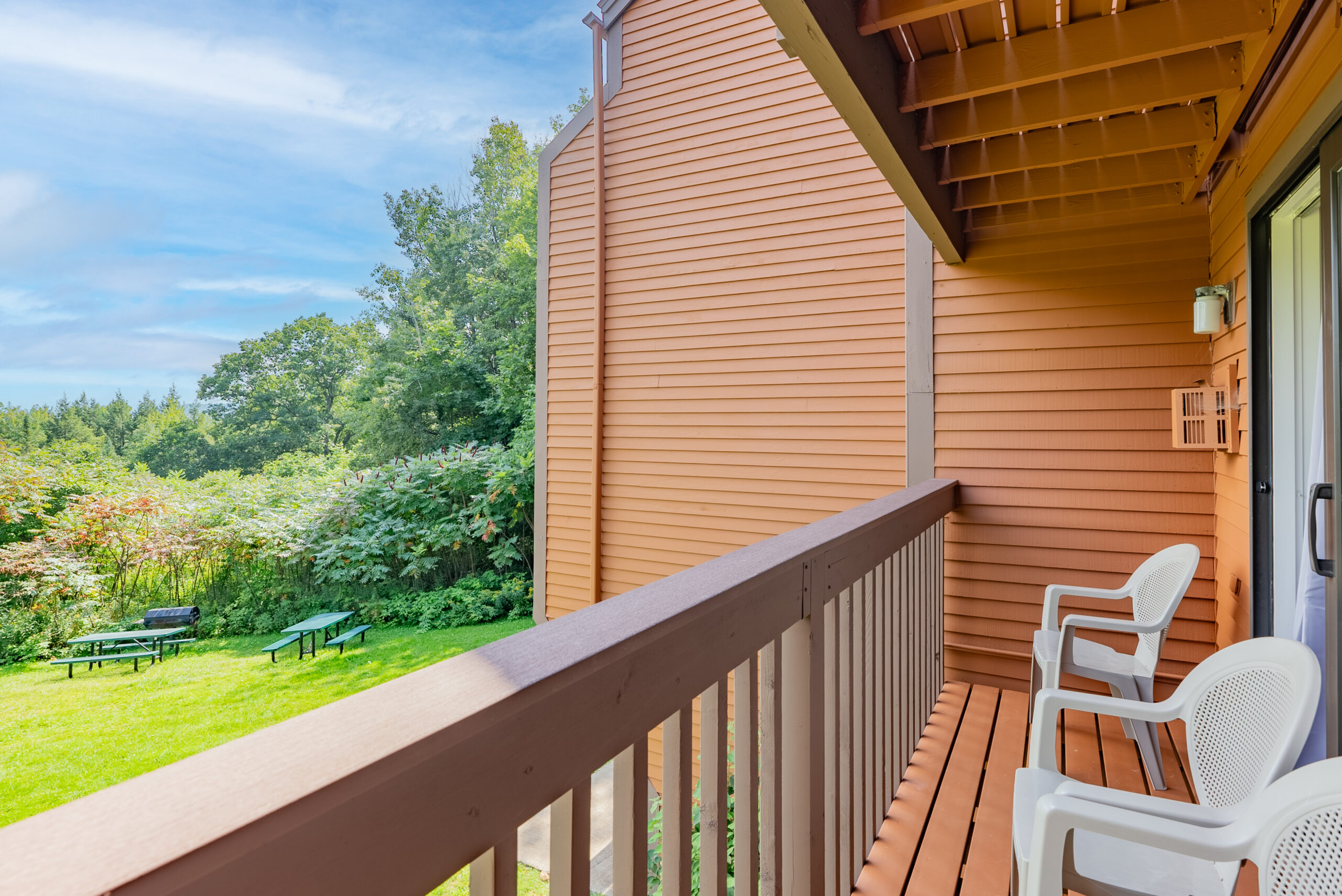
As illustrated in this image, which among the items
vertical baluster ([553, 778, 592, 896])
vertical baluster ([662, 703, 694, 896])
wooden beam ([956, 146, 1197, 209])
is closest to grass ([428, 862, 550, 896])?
vertical baluster ([662, 703, 694, 896])

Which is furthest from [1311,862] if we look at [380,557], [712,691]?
[380,557]

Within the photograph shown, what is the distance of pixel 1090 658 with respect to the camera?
2650 millimetres

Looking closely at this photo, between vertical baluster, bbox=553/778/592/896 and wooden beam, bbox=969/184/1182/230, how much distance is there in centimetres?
337

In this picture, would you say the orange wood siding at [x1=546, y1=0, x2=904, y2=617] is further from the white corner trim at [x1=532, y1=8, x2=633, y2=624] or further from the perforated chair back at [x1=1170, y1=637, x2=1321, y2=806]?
the perforated chair back at [x1=1170, y1=637, x2=1321, y2=806]

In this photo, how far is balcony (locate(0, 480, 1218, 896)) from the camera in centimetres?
42

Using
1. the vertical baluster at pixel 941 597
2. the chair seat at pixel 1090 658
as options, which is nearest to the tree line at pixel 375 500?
the vertical baluster at pixel 941 597

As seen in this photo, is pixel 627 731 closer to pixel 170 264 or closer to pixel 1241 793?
pixel 1241 793

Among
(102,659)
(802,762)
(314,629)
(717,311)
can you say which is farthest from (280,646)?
(802,762)

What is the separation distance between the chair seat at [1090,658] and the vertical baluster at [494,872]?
2499mm

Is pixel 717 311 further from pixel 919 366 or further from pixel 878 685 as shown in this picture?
pixel 878 685

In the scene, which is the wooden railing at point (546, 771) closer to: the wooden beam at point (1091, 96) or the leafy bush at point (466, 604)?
the wooden beam at point (1091, 96)

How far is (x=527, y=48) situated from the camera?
27.8 m

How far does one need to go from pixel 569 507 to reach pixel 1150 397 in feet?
13.5

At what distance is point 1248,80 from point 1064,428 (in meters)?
1.89
